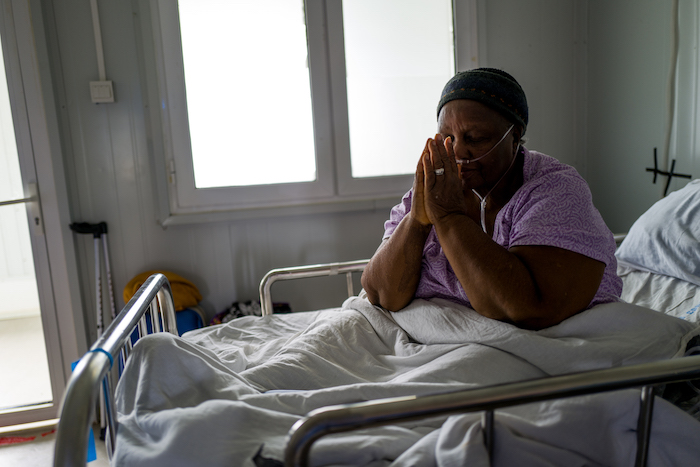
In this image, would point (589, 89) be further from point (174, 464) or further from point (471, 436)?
point (174, 464)

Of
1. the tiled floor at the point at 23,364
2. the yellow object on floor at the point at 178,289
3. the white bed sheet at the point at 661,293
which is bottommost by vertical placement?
the tiled floor at the point at 23,364

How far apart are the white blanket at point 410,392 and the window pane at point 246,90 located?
1.52m

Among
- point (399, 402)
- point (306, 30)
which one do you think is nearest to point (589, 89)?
point (306, 30)

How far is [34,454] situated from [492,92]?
102 inches

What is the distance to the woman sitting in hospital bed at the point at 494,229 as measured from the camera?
1.11m

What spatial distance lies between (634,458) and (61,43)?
2.75m

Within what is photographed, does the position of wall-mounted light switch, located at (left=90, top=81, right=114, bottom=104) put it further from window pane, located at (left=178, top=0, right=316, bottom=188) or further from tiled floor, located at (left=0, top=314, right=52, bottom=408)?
tiled floor, located at (left=0, top=314, right=52, bottom=408)

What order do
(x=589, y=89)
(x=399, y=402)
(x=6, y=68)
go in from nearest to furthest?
1. (x=399, y=402)
2. (x=6, y=68)
3. (x=589, y=89)

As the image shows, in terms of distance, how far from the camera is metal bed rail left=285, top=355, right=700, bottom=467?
621 mm

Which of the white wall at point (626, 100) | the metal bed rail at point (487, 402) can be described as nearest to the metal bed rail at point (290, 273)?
the metal bed rail at point (487, 402)

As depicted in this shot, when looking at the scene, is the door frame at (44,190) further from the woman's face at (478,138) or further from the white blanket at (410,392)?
the woman's face at (478,138)

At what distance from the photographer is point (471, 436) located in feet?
2.42

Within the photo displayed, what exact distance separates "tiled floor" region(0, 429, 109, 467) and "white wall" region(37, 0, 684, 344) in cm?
73

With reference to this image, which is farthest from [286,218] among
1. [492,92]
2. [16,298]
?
[492,92]
